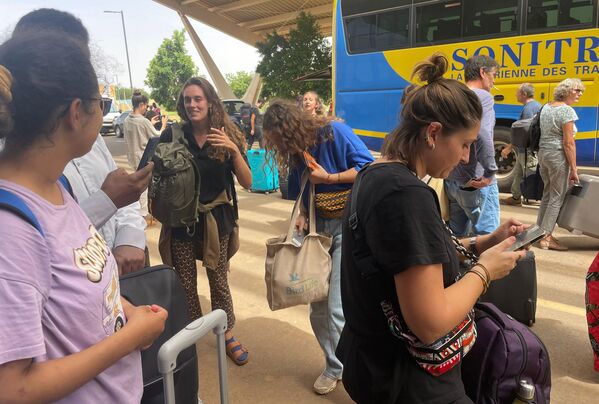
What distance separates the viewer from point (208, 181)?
2.95 m

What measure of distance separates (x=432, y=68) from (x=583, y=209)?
2.21 metres

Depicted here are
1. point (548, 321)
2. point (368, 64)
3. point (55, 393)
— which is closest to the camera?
point (55, 393)

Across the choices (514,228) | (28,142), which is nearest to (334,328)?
(514,228)

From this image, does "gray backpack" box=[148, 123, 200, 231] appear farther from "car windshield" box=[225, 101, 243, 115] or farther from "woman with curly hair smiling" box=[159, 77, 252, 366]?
"car windshield" box=[225, 101, 243, 115]

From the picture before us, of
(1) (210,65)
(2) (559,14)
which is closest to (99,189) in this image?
(2) (559,14)

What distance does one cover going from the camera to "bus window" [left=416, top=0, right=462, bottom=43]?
26.1ft

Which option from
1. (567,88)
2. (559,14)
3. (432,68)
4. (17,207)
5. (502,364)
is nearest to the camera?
(17,207)

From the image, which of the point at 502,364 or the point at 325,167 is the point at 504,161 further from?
the point at 502,364

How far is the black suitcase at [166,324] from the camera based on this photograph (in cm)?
140

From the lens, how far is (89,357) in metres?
0.94

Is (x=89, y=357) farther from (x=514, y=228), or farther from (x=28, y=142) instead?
(x=514, y=228)

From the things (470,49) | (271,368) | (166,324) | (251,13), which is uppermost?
(251,13)

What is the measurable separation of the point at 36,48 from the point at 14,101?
0.12m

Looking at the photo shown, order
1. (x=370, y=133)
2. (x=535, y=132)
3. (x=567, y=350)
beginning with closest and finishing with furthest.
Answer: (x=567, y=350) < (x=535, y=132) < (x=370, y=133)
